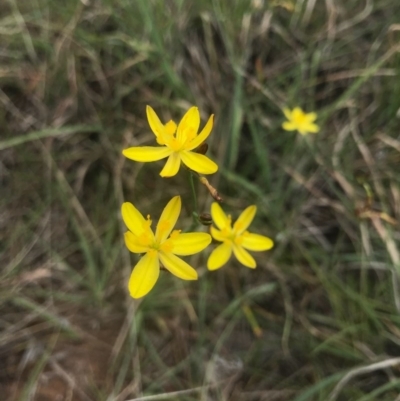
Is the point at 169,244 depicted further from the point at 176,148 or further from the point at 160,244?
the point at 176,148

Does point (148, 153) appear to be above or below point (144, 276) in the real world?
above

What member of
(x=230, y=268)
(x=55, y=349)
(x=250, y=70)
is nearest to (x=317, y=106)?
(x=250, y=70)

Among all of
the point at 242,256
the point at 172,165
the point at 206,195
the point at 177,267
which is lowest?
the point at 206,195

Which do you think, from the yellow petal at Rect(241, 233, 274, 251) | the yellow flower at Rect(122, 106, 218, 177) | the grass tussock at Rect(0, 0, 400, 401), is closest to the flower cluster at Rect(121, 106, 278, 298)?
the yellow flower at Rect(122, 106, 218, 177)

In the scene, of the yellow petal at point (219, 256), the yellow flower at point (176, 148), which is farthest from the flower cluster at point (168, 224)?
the yellow petal at point (219, 256)

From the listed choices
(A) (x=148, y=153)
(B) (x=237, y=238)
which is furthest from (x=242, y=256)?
(A) (x=148, y=153)

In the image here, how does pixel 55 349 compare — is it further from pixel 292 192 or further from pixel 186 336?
pixel 292 192

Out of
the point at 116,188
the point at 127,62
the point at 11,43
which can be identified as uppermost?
the point at 11,43
